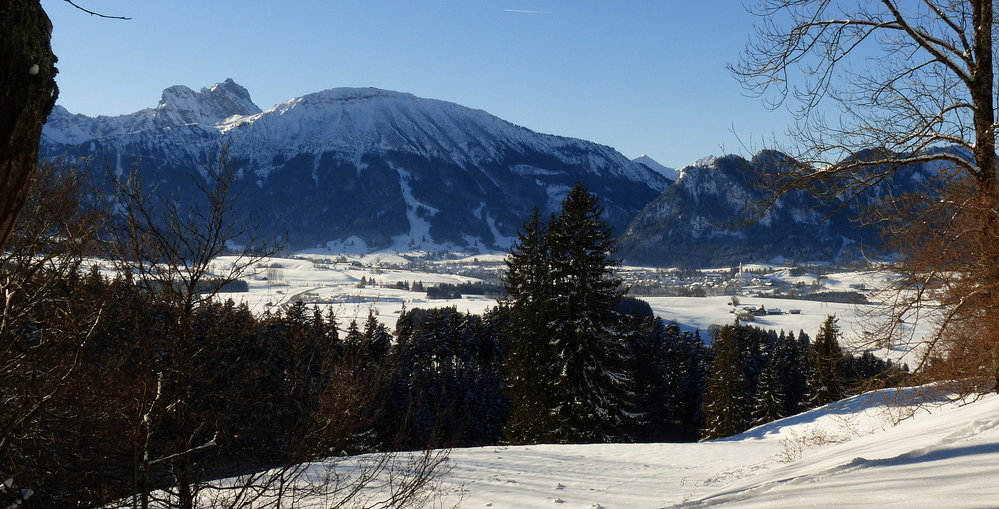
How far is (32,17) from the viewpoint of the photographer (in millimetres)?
2424

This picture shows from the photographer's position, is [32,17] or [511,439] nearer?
[32,17]

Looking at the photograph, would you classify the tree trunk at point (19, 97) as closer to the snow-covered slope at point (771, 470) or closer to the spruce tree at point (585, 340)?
the snow-covered slope at point (771, 470)

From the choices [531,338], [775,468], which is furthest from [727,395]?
[775,468]

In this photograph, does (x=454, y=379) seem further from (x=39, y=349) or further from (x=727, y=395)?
(x=39, y=349)

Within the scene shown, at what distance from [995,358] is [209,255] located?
31.0ft

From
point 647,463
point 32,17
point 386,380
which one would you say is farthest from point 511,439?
point 32,17

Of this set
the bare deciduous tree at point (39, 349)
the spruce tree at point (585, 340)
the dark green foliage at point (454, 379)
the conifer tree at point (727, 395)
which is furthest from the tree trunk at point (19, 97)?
the conifer tree at point (727, 395)

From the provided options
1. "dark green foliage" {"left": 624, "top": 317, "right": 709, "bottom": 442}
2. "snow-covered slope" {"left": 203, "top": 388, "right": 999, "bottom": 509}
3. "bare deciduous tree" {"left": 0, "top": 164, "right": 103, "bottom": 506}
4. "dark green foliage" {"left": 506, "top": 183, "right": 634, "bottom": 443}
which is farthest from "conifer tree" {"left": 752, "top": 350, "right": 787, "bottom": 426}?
"bare deciduous tree" {"left": 0, "top": 164, "right": 103, "bottom": 506}

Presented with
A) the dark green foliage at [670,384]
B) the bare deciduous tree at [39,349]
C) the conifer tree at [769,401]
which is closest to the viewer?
the bare deciduous tree at [39,349]

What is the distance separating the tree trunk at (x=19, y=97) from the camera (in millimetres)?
2303

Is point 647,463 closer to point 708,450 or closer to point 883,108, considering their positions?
point 708,450

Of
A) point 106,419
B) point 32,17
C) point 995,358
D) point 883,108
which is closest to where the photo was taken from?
point 32,17

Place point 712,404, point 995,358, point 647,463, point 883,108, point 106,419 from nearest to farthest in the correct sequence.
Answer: point 106,419
point 883,108
point 995,358
point 647,463
point 712,404

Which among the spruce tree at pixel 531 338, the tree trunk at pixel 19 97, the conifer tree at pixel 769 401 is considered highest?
the tree trunk at pixel 19 97
